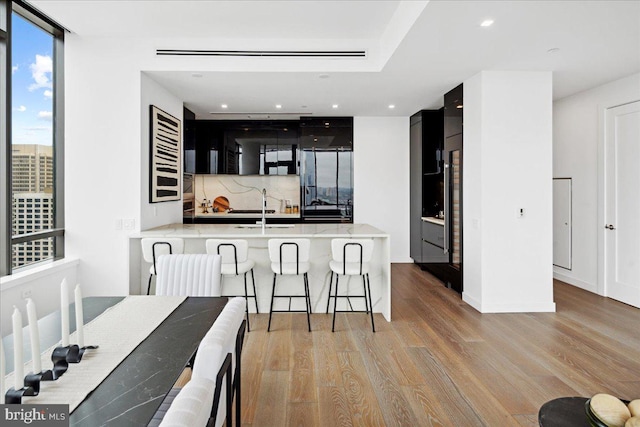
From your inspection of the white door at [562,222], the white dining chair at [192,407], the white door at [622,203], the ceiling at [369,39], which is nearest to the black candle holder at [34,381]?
the white dining chair at [192,407]

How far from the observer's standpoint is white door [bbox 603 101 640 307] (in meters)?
4.56

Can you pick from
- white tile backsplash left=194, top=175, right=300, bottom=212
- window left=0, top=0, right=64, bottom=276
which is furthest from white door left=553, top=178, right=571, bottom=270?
window left=0, top=0, right=64, bottom=276

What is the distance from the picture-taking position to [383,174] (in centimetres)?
713

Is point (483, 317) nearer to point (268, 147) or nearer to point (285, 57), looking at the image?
point (285, 57)

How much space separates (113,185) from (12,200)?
94 centimetres

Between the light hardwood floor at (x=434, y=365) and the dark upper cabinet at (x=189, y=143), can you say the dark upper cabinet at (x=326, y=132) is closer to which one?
the dark upper cabinet at (x=189, y=143)

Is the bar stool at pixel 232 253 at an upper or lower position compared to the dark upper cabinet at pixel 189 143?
lower

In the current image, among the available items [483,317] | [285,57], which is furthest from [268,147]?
[483,317]

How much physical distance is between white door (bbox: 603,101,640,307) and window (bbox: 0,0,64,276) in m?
6.45

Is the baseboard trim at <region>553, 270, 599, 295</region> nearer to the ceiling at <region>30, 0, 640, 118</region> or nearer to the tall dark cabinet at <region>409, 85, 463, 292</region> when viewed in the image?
the tall dark cabinet at <region>409, 85, 463, 292</region>

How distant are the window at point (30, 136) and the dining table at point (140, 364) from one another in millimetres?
1964

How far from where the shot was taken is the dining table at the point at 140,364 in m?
1.09

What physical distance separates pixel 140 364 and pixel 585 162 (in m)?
5.92

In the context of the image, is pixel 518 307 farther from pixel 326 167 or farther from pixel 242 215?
pixel 242 215
